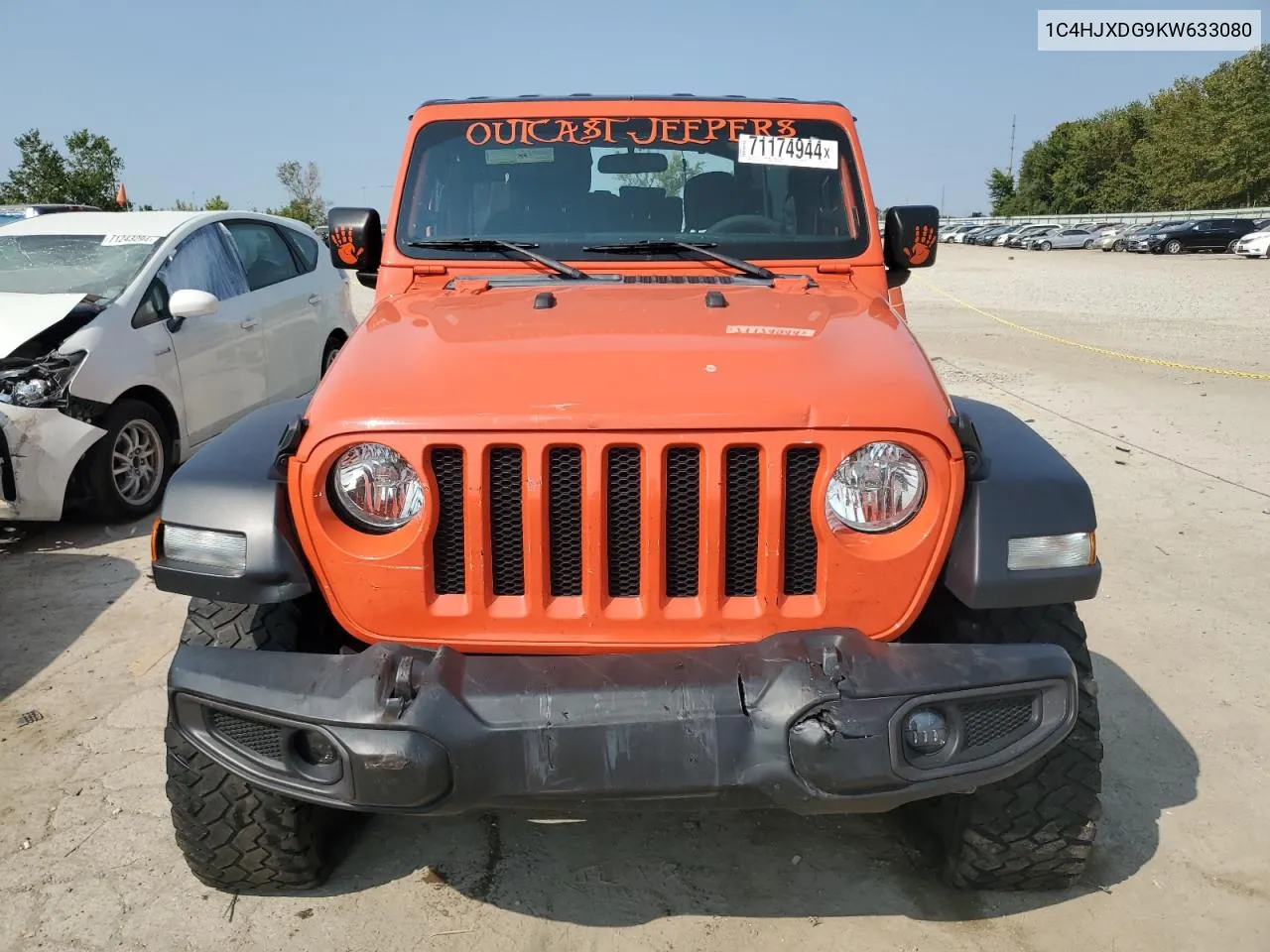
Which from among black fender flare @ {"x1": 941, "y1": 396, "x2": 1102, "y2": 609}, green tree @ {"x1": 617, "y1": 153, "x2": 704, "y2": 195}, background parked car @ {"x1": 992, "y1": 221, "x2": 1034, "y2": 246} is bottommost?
black fender flare @ {"x1": 941, "y1": 396, "x2": 1102, "y2": 609}

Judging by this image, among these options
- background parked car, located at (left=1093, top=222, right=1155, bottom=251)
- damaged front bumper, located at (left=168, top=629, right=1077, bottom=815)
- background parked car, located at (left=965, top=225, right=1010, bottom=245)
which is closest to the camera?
damaged front bumper, located at (left=168, top=629, right=1077, bottom=815)

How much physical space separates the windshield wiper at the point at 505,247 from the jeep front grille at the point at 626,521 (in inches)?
46.7

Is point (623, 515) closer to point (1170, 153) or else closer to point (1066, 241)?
point (1066, 241)

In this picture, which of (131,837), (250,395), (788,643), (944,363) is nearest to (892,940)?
(788,643)

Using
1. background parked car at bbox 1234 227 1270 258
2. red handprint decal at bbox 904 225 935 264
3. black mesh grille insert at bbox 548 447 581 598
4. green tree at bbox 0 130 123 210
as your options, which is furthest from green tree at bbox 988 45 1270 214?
black mesh grille insert at bbox 548 447 581 598

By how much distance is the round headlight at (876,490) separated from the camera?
2111 millimetres

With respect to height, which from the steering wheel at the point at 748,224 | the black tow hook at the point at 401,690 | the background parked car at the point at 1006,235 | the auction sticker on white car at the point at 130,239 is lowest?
the black tow hook at the point at 401,690

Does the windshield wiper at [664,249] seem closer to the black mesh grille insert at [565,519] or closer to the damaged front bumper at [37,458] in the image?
the black mesh grille insert at [565,519]

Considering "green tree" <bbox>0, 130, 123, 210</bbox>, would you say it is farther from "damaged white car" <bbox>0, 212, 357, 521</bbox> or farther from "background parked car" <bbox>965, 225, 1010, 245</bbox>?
"background parked car" <bbox>965, 225, 1010, 245</bbox>

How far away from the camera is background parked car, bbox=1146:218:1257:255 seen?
3544cm

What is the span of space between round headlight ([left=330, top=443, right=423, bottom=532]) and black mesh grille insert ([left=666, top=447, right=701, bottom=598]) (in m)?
0.52

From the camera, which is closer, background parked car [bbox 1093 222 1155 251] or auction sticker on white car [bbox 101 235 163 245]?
auction sticker on white car [bbox 101 235 163 245]

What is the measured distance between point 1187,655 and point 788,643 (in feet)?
8.38

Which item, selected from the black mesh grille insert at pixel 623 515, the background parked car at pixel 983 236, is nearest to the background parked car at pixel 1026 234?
the background parked car at pixel 983 236
